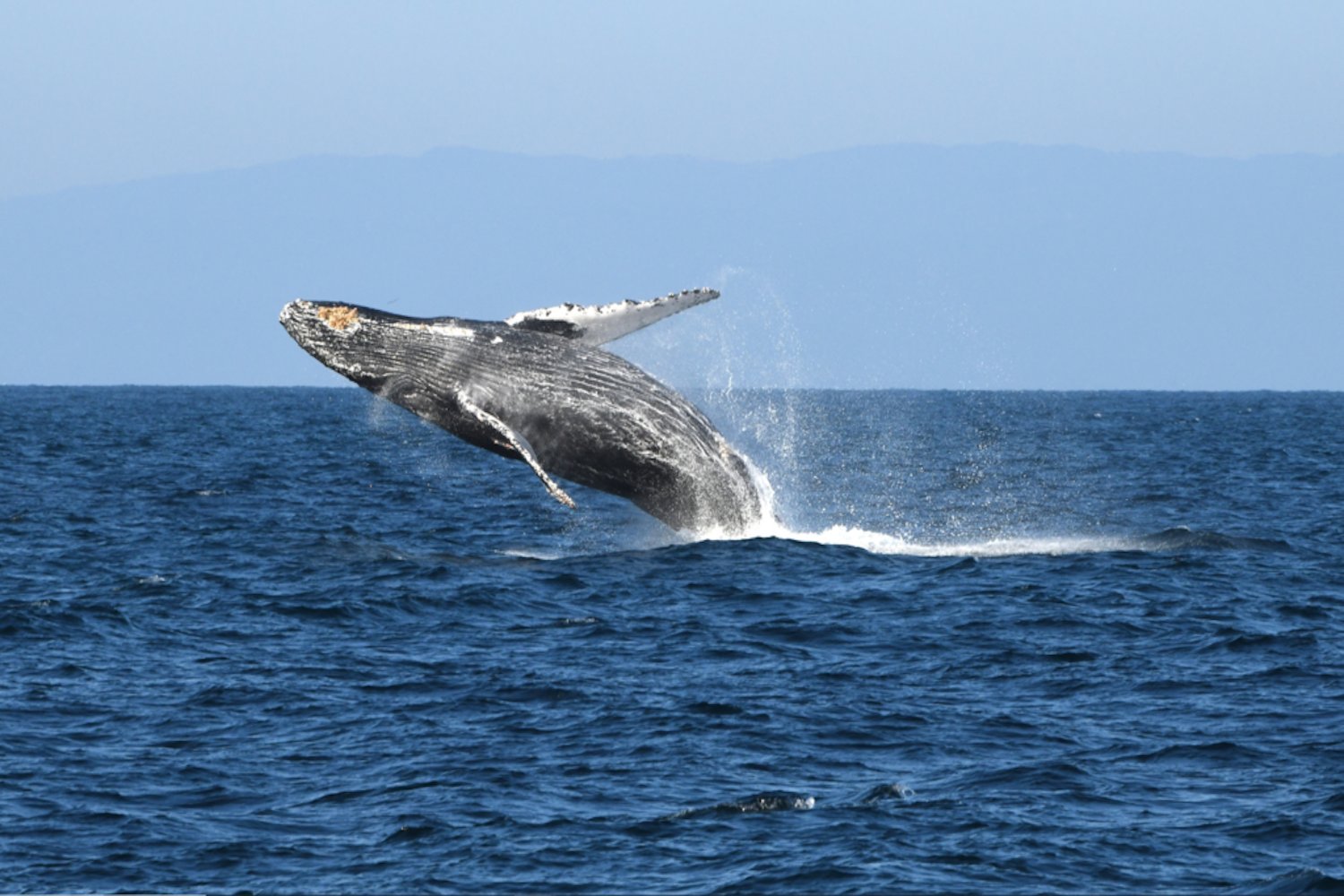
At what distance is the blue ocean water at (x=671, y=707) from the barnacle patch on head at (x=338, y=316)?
378 centimetres

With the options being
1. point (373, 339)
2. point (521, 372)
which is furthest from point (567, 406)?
point (373, 339)

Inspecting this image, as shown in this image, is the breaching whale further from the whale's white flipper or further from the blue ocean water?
the blue ocean water

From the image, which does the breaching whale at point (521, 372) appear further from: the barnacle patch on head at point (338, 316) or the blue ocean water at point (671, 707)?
the blue ocean water at point (671, 707)

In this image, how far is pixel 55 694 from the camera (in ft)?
61.9

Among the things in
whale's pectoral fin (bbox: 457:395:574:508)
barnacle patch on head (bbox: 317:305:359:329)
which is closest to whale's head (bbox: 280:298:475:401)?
barnacle patch on head (bbox: 317:305:359:329)

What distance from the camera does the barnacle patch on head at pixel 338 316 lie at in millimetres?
21969

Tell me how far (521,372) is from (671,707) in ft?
18.4

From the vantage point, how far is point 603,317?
71.3 ft

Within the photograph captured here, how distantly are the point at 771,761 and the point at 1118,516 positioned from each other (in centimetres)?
2432

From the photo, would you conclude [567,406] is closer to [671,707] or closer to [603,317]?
[603,317]

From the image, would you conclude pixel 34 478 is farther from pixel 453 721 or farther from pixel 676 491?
pixel 453 721

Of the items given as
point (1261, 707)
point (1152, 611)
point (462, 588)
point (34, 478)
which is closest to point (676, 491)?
point (462, 588)

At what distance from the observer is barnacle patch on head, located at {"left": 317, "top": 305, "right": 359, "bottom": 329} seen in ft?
72.1

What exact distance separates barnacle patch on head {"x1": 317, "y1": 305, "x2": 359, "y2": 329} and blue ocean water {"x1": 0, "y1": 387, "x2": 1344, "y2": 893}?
378 centimetres
